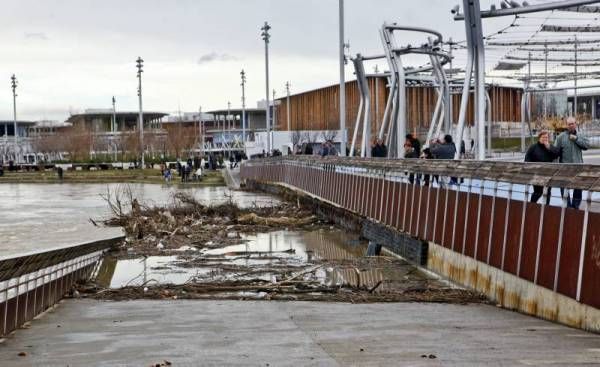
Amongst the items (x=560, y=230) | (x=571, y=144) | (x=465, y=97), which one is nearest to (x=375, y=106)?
(x=465, y=97)

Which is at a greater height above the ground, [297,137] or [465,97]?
[465,97]

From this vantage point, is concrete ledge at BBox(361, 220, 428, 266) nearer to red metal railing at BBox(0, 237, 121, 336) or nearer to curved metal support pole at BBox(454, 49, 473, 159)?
curved metal support pole at BBox(454, 49, 473, 159)

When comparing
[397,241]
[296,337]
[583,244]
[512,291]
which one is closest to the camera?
[296,337]

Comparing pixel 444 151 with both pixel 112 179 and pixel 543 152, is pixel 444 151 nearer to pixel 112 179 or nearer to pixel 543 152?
pixel 543 152

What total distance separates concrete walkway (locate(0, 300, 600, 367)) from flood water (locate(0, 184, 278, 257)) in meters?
6.80

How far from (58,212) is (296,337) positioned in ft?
120

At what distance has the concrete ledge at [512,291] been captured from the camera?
37.3ft

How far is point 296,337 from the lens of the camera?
1038 cm

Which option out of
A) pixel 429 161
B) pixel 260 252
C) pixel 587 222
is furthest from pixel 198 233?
pixel 587 222

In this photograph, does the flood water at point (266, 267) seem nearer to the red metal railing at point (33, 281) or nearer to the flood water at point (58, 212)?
the flood water at point (58, 212)

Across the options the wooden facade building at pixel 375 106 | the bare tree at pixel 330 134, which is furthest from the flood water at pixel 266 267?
the bare tree at pixel 330 134

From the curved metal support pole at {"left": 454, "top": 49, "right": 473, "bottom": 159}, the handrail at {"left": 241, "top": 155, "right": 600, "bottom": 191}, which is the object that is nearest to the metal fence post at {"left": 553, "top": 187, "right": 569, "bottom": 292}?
the handrail at {"left": 241, "top": 155, "right": 600, "bottom": 191}

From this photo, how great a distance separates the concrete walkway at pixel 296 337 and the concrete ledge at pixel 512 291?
225mm

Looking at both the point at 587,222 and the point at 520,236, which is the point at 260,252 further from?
the point at 587,222
